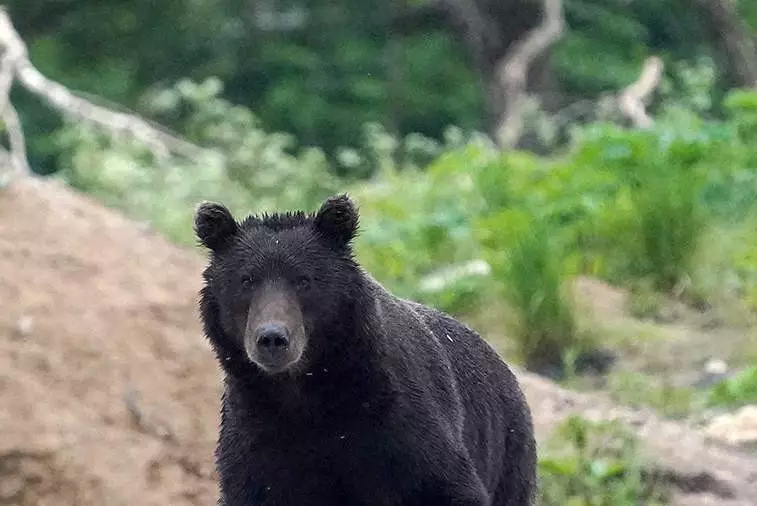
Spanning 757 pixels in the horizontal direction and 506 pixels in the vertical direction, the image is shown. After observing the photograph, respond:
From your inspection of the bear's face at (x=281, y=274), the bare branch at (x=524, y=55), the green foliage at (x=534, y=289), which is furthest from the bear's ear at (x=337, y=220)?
the bare branch at (x=524, y=55)

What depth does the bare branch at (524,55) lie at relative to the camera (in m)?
15.6

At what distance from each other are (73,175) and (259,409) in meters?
8.35

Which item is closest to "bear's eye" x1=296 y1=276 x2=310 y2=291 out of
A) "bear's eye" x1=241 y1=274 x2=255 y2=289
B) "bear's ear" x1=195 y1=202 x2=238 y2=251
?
"bear's eye" x1=241 y1=274 x2=255 y2=289

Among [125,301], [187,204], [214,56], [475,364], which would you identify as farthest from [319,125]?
[475,364]

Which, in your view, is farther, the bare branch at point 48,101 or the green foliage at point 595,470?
the bare branch at point 48,101

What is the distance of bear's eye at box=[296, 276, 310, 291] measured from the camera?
12.2 ft

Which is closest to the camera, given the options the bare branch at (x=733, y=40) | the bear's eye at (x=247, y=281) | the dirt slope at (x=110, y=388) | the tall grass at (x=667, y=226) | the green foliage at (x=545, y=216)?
the bear's eye at (x=247, y=281)

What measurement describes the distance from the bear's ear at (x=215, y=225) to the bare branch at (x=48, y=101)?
4909 millimetres

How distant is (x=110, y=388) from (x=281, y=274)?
285 cm

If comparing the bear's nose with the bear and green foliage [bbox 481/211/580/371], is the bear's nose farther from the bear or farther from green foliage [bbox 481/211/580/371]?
green foliage [bbox 481/211/580/371]

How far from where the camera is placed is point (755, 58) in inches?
628

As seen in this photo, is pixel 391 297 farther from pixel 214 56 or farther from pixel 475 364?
pixel 214 56

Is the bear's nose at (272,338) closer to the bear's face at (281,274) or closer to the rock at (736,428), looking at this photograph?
the bear's face at (281,274)

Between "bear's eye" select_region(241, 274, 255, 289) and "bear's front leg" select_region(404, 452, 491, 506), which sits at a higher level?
"bear's eye" select_region(241, 274, 255, 289)
